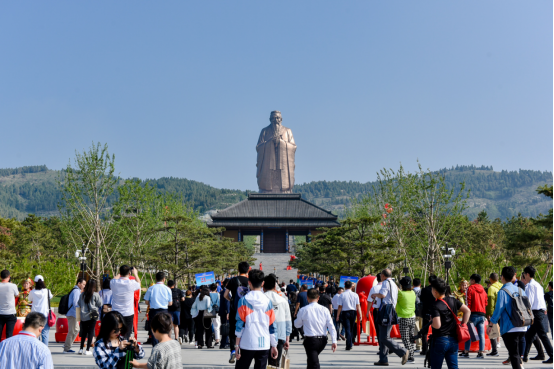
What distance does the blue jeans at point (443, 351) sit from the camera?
605 centimetres

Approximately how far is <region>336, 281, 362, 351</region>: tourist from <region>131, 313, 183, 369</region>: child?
7089mm

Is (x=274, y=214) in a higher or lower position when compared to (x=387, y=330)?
higher

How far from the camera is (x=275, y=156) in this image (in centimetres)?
5891

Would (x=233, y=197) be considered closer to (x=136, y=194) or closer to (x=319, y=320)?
(x=136, y=194)

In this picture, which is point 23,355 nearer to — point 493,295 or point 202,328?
point 202,328

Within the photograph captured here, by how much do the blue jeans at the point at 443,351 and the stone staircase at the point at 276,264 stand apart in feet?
123

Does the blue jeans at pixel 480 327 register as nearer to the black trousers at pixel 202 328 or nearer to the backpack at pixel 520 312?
the backpack at pixel 520 312

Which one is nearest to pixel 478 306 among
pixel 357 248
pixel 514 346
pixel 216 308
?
pixel 514 346

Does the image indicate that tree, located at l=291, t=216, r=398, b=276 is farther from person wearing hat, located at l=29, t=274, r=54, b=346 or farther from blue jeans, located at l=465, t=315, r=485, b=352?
person wearing hat, located at l=29, t=274, r=54, b=346

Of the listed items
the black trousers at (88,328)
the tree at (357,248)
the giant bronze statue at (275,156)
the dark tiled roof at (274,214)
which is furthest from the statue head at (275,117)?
the black trousers at (88,328)

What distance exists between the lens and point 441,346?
605 cm

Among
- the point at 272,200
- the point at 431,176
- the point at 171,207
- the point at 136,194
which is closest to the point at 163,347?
the point at 431,176

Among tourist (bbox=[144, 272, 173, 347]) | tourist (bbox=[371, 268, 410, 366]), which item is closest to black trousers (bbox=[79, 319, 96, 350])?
tourist (bbox=[144, 272, 173, 347])

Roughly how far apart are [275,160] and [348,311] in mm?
48080
